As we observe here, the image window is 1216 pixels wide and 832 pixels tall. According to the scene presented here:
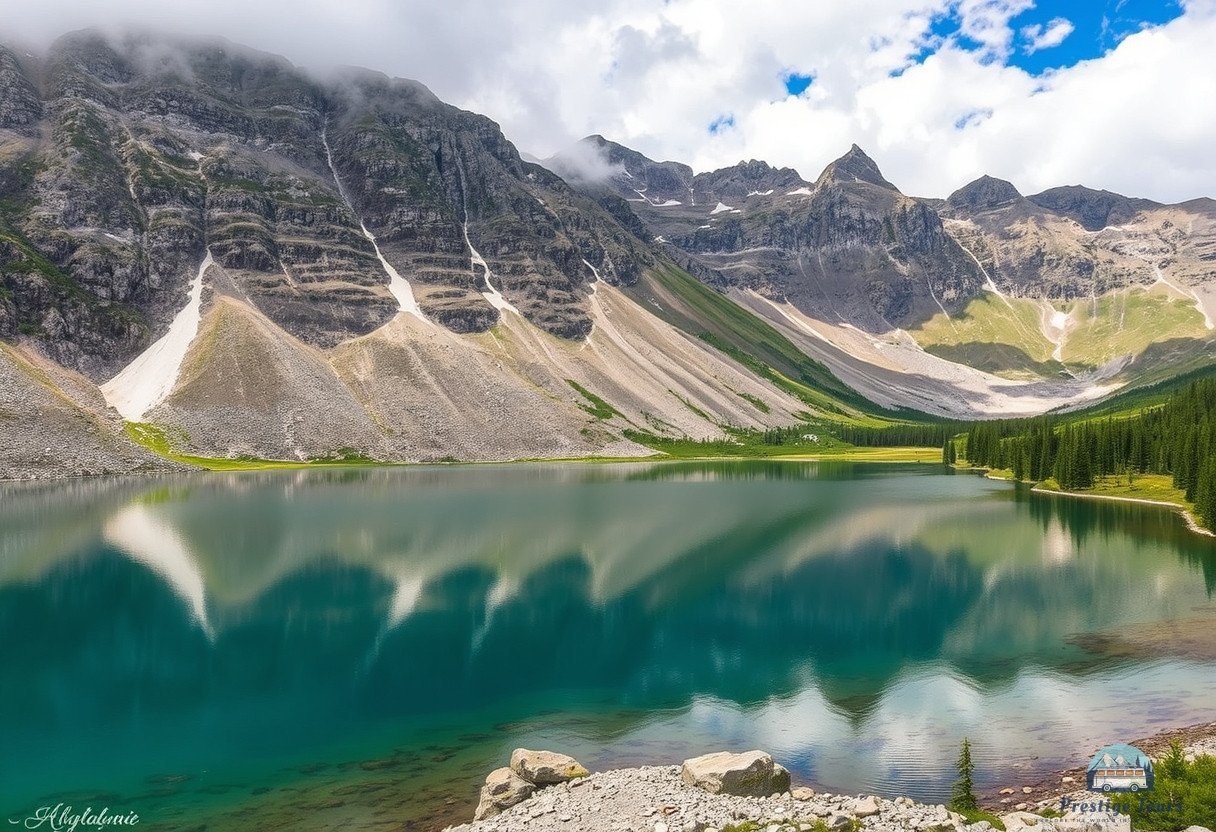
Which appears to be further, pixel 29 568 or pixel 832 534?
pixel 832 534

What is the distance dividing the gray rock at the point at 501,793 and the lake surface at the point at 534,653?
2.71ft

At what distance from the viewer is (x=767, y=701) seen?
102 ft

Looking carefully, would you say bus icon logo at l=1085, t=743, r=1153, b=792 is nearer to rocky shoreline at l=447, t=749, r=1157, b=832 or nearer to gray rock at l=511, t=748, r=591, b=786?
rocky shoreline at l=447, t=749, r=1157, b=832

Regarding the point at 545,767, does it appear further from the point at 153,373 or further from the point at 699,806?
the point at 153,373

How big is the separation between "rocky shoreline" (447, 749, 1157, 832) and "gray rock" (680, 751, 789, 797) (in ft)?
0.09

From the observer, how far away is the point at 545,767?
2269cm

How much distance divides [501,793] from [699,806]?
229 inches

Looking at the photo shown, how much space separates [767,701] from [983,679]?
10.5m

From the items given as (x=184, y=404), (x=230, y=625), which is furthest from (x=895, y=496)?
(x=184, y=404)

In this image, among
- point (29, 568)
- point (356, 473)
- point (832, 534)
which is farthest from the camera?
point (356, 473)

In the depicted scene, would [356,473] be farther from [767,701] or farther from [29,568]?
[767,701]

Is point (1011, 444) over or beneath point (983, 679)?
over

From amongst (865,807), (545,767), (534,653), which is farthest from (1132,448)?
(545,767)

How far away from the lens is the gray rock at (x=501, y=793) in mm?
21281
